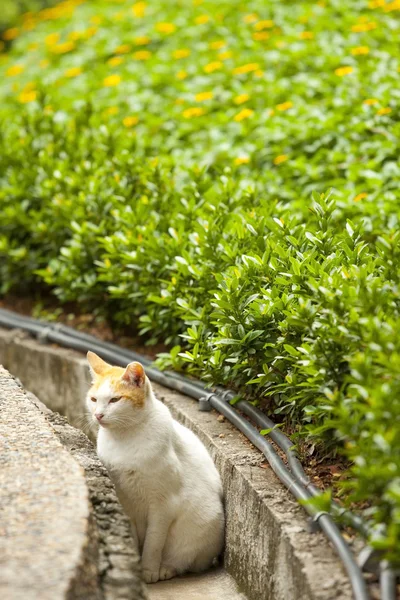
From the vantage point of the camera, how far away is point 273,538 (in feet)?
9.84

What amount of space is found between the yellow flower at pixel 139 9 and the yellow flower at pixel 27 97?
217 cm

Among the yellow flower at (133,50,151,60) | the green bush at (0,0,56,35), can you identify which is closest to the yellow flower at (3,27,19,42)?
the green bush at (0,0,56,35)

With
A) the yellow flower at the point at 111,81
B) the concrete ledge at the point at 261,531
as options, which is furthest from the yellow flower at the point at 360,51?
the concrete ledge at the point at 261,531

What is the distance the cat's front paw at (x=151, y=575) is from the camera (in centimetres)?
344

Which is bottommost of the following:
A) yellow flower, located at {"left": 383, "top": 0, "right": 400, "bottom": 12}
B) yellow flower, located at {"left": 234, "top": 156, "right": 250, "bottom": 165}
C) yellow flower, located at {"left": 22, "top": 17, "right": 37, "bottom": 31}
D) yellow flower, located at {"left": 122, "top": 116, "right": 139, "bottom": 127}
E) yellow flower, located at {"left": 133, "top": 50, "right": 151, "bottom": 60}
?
yellow flower, located at {"left": 22, "top": 17, "right": 37, "bottom": 31}

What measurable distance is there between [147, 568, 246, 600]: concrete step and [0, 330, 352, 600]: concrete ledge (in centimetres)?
5

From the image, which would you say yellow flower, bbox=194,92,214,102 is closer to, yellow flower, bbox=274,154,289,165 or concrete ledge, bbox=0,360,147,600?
yellow flower, bbox=274,154,289,165

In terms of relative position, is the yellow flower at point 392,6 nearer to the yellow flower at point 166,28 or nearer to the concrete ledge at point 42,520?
the yellow flower at point 166,28

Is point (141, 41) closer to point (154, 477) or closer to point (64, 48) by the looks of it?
point (64, 48)

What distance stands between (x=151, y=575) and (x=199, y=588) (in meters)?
0.21

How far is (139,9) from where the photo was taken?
10.4 m

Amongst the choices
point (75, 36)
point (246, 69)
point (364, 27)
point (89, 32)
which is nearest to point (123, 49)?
point (89, 32)

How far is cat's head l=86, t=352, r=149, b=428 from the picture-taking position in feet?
11.1

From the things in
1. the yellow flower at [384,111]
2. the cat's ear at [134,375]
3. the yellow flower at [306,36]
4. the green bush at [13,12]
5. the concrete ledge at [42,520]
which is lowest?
the green bush at [13,12]
